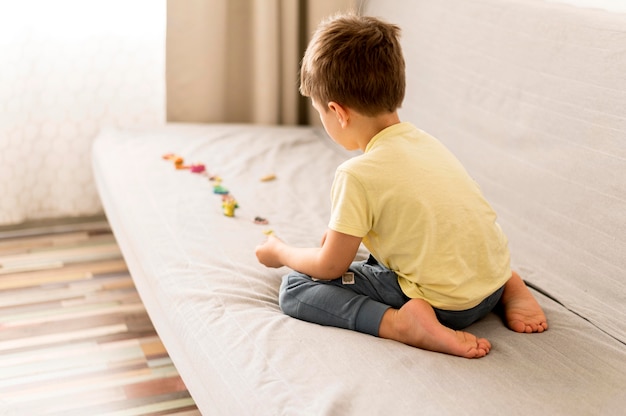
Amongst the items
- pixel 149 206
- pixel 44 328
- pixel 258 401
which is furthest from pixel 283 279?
pixel 44 328

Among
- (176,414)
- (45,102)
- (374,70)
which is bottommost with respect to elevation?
(176,414)

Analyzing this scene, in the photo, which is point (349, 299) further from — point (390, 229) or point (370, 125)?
point (370, 125)

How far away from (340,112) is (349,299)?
0.35 meters

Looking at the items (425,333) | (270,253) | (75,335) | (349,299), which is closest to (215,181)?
(75,335)

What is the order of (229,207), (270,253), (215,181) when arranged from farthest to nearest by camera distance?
(215,181), (229,207), (270,253)

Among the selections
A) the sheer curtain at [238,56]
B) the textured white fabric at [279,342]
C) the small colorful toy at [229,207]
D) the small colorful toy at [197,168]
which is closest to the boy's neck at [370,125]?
the textured white fabric at [279,342]

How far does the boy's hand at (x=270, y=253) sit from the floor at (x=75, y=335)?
433 mm

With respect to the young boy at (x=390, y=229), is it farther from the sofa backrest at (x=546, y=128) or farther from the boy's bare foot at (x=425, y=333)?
the sofa backrest at (x=546, y=128)

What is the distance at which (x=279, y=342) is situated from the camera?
1433 millimetres

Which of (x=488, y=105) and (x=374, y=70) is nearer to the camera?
(x=374, y=70)

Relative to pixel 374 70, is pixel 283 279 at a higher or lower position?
lower

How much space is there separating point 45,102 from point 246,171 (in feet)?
2.70

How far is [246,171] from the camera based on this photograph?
7.89 feet

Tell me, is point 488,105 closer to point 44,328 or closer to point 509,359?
point 509,359
